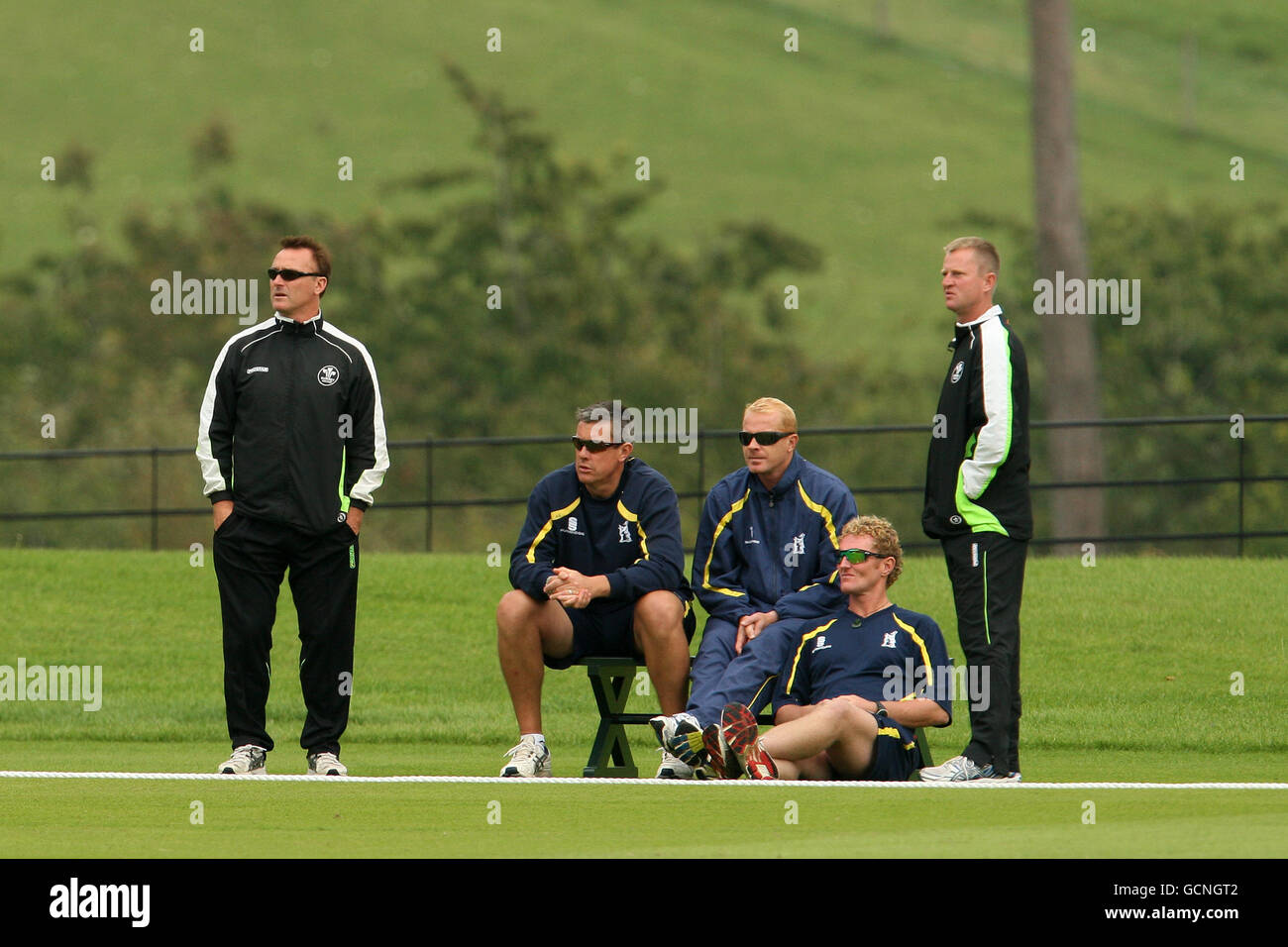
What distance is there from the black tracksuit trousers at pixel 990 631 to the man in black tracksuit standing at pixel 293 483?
2.55 meters

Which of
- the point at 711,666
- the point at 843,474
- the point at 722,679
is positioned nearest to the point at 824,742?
the point at 722,679

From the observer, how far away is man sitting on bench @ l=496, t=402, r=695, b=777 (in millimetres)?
8859

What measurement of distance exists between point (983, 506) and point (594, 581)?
170cm

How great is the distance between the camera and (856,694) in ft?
27.6

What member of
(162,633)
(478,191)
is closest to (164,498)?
(162,633)

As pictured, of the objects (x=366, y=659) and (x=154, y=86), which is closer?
(x=366, y=659)

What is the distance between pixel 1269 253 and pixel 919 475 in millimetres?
8553

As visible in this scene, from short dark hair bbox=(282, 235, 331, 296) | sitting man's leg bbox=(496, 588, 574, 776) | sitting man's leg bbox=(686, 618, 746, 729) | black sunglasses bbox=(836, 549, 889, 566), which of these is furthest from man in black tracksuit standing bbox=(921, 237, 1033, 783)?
short dark hair bbox=(282, 235, 331, 296)

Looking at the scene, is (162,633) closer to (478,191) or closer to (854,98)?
(478,191)

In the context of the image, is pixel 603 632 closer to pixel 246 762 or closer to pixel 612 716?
pixel 612 716

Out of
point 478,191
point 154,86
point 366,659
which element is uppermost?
point 154,86

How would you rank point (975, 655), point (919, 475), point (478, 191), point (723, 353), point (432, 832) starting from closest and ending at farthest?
1. point (432, 832)
2. point (975, 655)
3. point (919, 475)
4. point (723, 353)
5. point (478, 191)

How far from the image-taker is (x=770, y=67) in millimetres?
78438

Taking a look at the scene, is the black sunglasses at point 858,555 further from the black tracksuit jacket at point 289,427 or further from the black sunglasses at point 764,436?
the black tracksuit jacket at point 289,427
